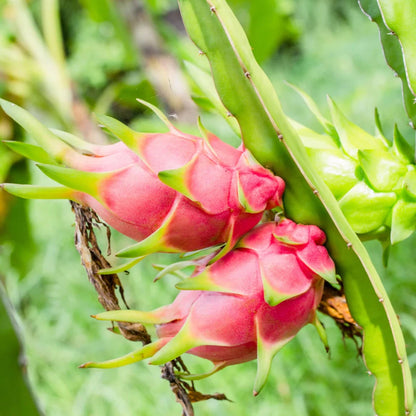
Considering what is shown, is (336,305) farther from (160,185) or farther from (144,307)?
(144,307)

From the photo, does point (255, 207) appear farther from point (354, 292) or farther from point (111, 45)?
point (111, 45)

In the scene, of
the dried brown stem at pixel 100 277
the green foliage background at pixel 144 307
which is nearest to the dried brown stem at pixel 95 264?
the dried brown stem at pixel 100 277

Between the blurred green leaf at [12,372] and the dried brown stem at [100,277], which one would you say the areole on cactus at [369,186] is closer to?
the dried brown stem at [100,277]

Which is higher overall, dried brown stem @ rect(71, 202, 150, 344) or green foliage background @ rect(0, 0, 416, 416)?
dried brown stem @ rect(71, 202, 150, 344)

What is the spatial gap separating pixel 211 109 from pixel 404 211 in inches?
Result: 8.1

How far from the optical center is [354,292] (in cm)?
42

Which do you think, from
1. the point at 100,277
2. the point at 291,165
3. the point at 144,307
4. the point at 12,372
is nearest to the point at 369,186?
the point at 291,165

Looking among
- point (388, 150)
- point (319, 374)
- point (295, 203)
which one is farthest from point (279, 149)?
point (319, 374)

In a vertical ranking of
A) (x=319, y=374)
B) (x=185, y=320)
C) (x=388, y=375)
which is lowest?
(x=319, y=374)

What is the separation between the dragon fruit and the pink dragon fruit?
2 cm

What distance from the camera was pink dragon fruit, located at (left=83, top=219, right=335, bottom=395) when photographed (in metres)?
0.39

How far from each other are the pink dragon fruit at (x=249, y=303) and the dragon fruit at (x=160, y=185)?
0.02 m

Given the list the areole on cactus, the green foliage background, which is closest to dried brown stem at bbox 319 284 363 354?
the areole on cactus

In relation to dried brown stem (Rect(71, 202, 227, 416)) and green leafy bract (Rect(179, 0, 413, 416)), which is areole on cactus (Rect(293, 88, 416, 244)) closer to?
green leafy bract (Rect(179, 0, 413, 416))
